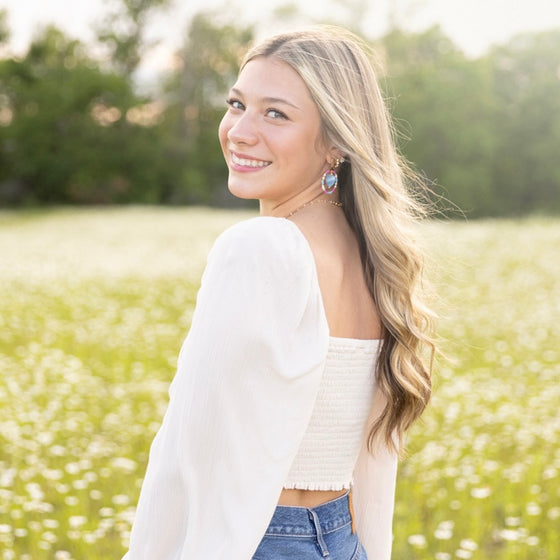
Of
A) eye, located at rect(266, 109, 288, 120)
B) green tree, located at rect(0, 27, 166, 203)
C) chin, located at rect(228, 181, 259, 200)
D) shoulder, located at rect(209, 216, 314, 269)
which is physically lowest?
shoulder, located at rect(209, 216, 314, 269)

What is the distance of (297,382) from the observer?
177 cm

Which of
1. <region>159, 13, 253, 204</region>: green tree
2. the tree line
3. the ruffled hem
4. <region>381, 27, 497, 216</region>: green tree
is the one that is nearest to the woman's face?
the ruffled hem

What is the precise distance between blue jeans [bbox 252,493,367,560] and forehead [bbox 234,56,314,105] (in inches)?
39.2

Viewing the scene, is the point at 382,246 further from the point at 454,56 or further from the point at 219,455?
the point at 454,56

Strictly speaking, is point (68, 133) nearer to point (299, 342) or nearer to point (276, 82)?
point (276, 82)

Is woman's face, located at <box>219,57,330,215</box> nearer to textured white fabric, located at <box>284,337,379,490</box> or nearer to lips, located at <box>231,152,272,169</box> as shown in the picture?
lips, located at <box>231,152,272,169</box>

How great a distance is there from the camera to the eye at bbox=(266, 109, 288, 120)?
80.0 inches

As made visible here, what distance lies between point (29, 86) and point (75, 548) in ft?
167

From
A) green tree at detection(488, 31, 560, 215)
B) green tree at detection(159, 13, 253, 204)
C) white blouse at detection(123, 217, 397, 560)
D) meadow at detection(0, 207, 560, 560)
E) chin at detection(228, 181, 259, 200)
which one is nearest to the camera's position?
white blouse at detection(123, 217, 397, 560)

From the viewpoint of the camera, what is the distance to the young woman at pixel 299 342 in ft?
5.64

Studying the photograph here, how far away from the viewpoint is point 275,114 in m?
2.04

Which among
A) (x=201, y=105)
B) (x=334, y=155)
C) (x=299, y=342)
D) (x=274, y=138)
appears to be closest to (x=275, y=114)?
(x=274, y=138)

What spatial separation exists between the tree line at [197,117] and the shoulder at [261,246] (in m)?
49.1

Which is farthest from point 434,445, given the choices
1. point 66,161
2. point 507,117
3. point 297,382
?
point 507,117
